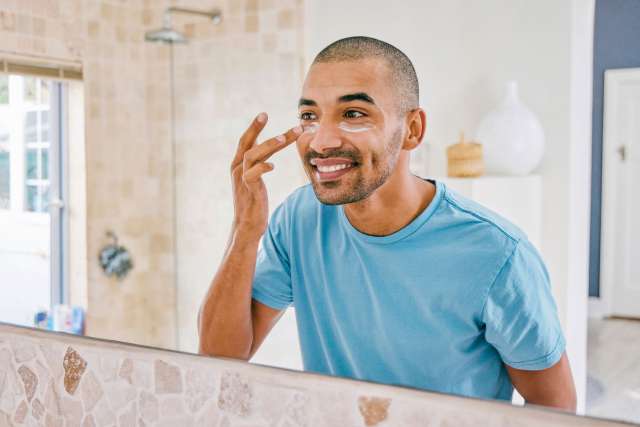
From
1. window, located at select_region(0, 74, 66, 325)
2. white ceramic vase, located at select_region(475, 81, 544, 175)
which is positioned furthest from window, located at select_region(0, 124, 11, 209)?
white ceramic vase, located at select_region(475, 81, 544, 175)

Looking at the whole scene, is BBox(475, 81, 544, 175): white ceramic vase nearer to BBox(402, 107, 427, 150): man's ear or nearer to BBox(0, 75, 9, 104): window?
BBox(402, 107, 427, 150): man's ear

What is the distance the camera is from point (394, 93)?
44 cm

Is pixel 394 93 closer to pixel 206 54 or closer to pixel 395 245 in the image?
pixel 395 245

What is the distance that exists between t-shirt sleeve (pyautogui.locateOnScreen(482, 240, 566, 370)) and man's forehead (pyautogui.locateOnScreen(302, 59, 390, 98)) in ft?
0.50

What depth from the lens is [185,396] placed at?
507mm

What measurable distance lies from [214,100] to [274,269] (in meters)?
0.17

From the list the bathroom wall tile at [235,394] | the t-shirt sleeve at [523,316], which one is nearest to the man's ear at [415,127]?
the t-shirt sleeve at [523,316]

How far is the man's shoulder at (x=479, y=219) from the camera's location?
0.46 meters

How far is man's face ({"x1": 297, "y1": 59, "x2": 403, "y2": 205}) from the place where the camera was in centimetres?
43

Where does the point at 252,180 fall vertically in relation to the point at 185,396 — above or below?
above

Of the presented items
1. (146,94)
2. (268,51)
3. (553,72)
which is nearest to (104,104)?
(146,94)

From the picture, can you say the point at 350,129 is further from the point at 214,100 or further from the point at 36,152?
the point at 36,152

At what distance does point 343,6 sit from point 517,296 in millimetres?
266

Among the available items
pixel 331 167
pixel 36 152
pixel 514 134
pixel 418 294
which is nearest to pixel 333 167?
pixel 331 167
